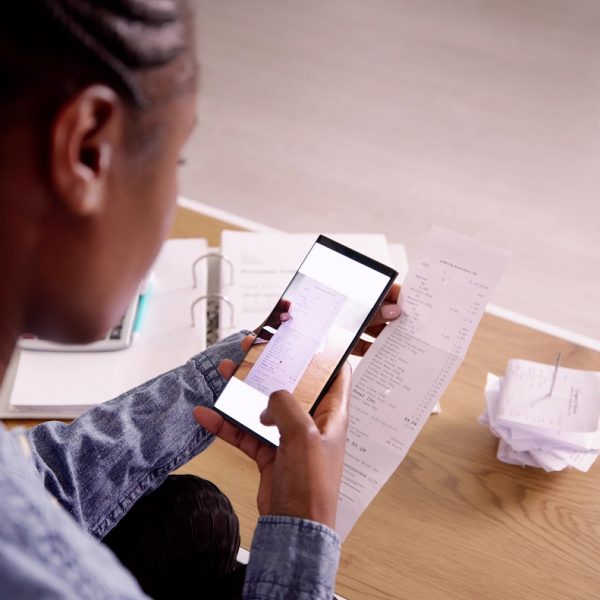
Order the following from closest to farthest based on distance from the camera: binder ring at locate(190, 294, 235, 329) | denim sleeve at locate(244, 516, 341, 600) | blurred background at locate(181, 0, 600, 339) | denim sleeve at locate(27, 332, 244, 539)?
denim sleeve at locate(244, 516, 341, 600)
denim sleeve at locate(27, 332, 244, 539)
binder ring at locate(190, 294, 235, 329)
blurred background at locate(181, 0, 600, 339)

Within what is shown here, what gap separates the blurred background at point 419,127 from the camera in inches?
81.4

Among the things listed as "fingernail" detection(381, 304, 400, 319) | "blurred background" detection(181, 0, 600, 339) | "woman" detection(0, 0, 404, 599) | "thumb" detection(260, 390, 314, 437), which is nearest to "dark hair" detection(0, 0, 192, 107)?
"woman" detection(0, 0, 404, 599)

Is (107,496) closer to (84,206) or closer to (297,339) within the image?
(297,339)

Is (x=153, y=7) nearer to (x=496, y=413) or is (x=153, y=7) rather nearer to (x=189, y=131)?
(x=189, y=131)

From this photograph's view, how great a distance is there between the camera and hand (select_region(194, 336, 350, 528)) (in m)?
0.65

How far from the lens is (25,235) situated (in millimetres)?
435

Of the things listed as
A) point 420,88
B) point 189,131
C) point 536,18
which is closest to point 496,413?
point 189,131

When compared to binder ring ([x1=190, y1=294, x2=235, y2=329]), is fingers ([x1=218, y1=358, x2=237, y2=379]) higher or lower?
lower

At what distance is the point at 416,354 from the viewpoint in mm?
830

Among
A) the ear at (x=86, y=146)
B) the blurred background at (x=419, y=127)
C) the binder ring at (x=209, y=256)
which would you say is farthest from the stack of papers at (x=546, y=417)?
the blurred background at (x=419, y=127)

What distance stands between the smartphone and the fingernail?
0.02 meters

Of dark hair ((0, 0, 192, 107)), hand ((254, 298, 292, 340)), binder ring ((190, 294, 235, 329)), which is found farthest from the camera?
binder ring ((190, 294, 235, 329))

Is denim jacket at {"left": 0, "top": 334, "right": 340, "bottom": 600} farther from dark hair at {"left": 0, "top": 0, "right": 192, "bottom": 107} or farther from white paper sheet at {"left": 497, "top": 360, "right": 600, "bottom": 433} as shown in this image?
white paper sheet at {"left": 497, "top": 360, "right": 600, "bottom": 433}

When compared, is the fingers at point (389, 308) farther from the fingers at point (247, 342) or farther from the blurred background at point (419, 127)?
the blurred background at point (419, 127)
